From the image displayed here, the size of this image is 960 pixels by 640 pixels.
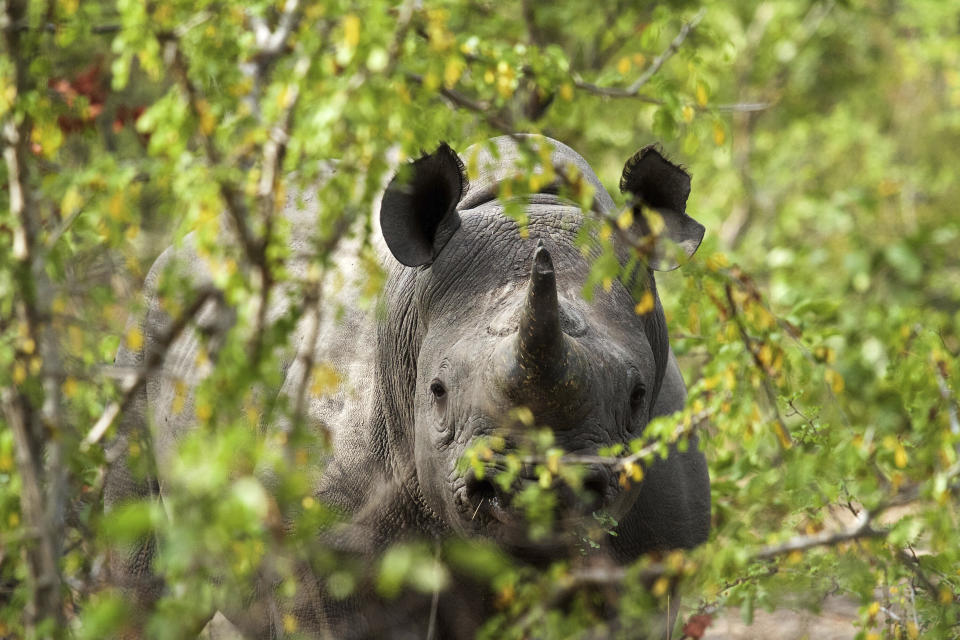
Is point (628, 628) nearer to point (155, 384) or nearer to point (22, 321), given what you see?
point (22, 321)

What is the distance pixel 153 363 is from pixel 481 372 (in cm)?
135

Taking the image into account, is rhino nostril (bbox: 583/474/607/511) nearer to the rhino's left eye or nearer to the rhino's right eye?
the rhino's left eye

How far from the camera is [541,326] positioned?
3957 mm

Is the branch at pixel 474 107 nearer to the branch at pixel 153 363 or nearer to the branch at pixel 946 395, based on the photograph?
the branch at pixel 153 363

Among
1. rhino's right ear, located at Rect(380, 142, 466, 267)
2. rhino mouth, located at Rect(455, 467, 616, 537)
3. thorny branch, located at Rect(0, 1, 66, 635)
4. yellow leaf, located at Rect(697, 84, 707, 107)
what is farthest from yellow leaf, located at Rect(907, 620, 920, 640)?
thorny branch, located at Rect(0, 1, 66, 635)

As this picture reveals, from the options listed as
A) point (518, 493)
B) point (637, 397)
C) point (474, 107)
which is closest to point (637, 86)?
point (637, 397)

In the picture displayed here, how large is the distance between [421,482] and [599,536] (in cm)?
78

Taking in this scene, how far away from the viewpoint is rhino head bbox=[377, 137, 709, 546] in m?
4.13

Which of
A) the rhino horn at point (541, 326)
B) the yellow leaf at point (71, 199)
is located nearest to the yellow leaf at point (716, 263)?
the rhino horn at point (541, 326)

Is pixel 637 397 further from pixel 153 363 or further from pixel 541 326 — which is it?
pixel 153 363

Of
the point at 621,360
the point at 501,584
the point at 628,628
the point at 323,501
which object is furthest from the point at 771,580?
the point at 323,501

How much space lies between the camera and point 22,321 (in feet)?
11.8

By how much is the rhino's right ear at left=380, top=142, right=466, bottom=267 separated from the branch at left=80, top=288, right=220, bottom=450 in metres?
1.40

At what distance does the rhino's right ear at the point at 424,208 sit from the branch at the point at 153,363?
1398mm
